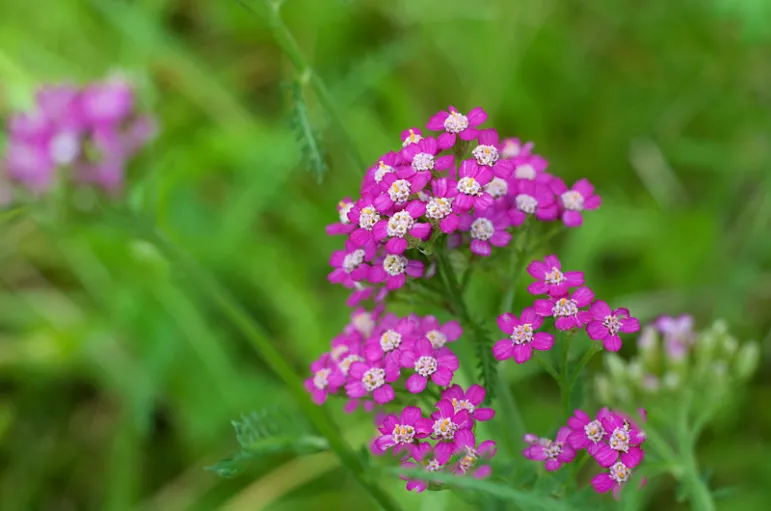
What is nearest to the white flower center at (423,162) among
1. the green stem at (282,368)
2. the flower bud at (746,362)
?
the green stem at (282,368)

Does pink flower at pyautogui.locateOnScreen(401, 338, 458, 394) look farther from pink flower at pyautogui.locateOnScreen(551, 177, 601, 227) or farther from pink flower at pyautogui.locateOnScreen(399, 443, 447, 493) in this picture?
pink flower at pyautogui.locateOnScreen(551, 177, 601, 227)

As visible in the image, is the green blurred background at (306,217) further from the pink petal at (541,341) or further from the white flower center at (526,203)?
the pink petal at (541,341)

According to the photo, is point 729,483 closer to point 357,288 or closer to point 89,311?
point 357,288

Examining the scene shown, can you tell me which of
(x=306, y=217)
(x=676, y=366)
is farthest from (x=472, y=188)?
(x=306, y=217)

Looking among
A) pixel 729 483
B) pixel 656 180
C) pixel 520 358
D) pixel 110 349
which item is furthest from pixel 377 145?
pixel 520 358

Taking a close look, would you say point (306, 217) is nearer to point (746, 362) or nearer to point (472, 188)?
point (746, 362)
